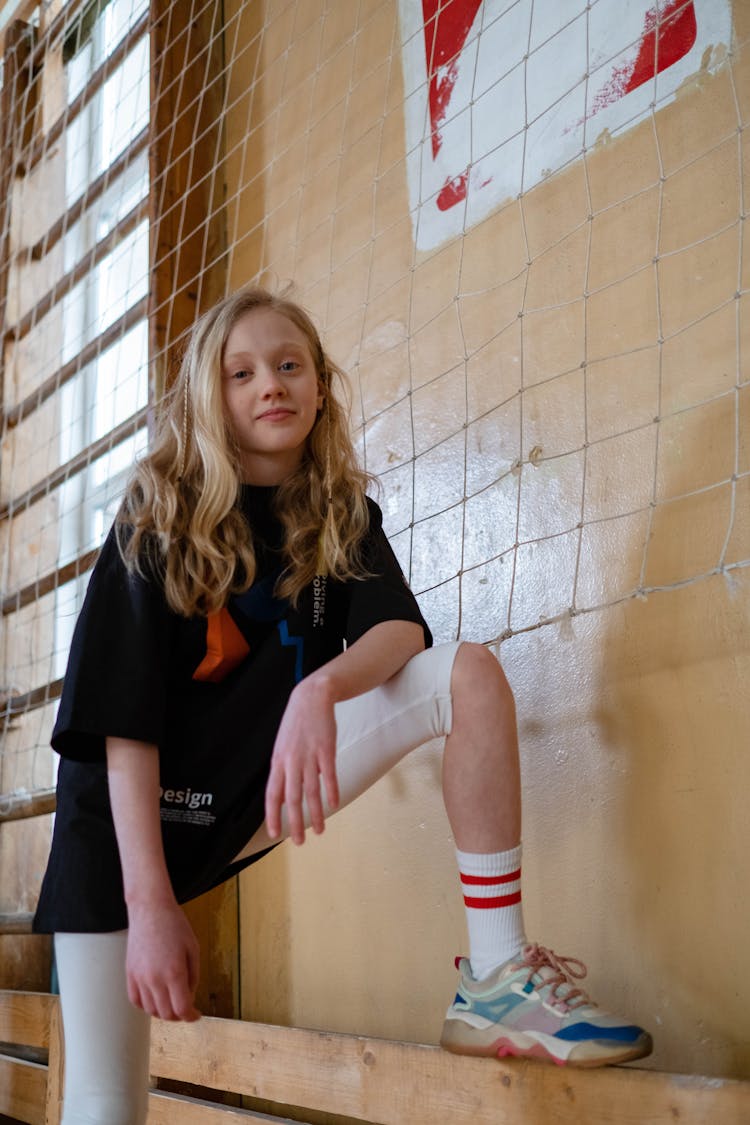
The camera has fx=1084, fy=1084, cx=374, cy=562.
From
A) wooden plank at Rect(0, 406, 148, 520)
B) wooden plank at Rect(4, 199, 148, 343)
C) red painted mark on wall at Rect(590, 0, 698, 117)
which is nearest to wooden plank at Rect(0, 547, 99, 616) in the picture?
wooden plank at Rect(0, 406, 148, 520)

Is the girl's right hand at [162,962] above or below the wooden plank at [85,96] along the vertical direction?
below

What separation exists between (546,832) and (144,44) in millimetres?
1732

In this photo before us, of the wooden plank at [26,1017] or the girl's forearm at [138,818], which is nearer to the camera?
the girl's forearm at [138,818]

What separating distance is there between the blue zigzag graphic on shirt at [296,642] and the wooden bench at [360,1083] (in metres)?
0.34

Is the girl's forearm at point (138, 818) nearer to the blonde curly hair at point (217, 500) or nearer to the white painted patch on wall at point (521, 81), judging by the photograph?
the blonde curly hair at point (217, 500)

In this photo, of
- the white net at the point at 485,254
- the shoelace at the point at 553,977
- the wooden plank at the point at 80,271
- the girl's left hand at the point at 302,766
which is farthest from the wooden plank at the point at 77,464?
the shoelace at the point at 553,977

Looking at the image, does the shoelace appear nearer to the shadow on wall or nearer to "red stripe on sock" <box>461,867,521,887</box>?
"red stripe on sock" <box>461,867,521,887</box>

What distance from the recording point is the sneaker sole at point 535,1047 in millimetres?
745

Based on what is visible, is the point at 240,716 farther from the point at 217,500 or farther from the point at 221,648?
the point at 217,500

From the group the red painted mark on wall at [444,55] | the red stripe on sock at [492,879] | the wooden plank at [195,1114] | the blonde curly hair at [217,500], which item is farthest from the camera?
the red painted mark on wall at [444,55]

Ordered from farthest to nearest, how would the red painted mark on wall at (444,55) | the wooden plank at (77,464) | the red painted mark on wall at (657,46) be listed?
the wooden plank at (77,464), the red painted mark on wall at (444,55), the red painted mark on wall at (657,46)

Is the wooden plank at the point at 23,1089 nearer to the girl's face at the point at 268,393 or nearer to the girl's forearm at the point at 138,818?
the girl's forearm at the point at 138,818

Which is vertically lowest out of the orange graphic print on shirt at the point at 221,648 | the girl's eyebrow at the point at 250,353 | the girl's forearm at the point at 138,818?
the girl's forearm at the point at 138,818

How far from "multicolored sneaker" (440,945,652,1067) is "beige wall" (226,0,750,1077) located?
0.55 ft
